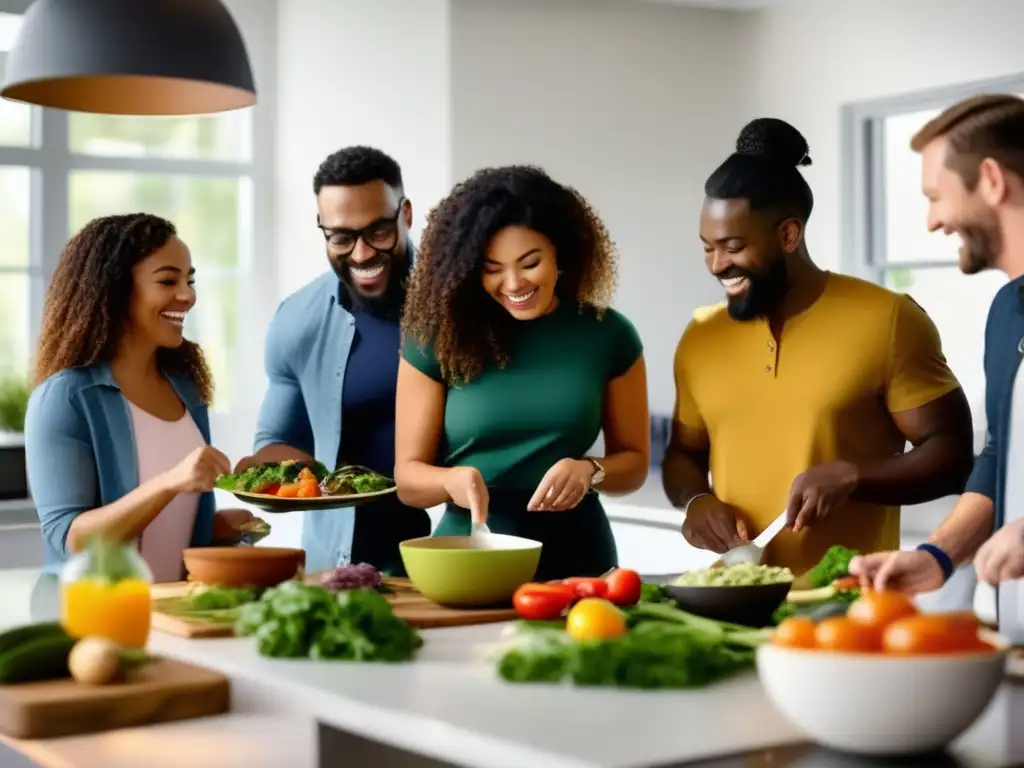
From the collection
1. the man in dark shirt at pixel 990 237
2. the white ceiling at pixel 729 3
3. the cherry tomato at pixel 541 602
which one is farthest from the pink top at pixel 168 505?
the white ceiling at pixel 729 3

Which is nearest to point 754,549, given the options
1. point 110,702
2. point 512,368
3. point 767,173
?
point 512,368

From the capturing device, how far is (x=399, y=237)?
2.99m

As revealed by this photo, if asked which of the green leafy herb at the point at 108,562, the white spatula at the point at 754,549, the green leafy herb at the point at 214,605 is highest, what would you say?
the green leafy herb at the point at 108,562

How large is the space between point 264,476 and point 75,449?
346mm

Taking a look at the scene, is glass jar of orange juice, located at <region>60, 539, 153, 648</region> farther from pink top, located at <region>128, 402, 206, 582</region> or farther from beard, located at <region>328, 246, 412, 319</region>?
beard, located at <region>328, 246, 412, 319</region>

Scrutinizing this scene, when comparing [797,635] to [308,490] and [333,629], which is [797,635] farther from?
[308,490]

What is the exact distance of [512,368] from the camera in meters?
2.71

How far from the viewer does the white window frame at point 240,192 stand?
6113mm

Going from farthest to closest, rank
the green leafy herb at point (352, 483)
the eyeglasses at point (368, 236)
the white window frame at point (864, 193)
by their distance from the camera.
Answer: the white window frame at point (864, 193) < the eyeglasses at point (368, 236) < the green leafy herb at point (352, 483)

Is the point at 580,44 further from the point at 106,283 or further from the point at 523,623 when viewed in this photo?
the point at 523,623

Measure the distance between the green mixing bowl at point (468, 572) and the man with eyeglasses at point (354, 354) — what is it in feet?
2.20

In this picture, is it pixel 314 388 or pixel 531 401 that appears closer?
pixel 531 401

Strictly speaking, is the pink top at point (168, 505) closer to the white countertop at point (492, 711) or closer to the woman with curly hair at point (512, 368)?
the woman with curly hair at point (512, 368)

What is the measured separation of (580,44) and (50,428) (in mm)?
3702
